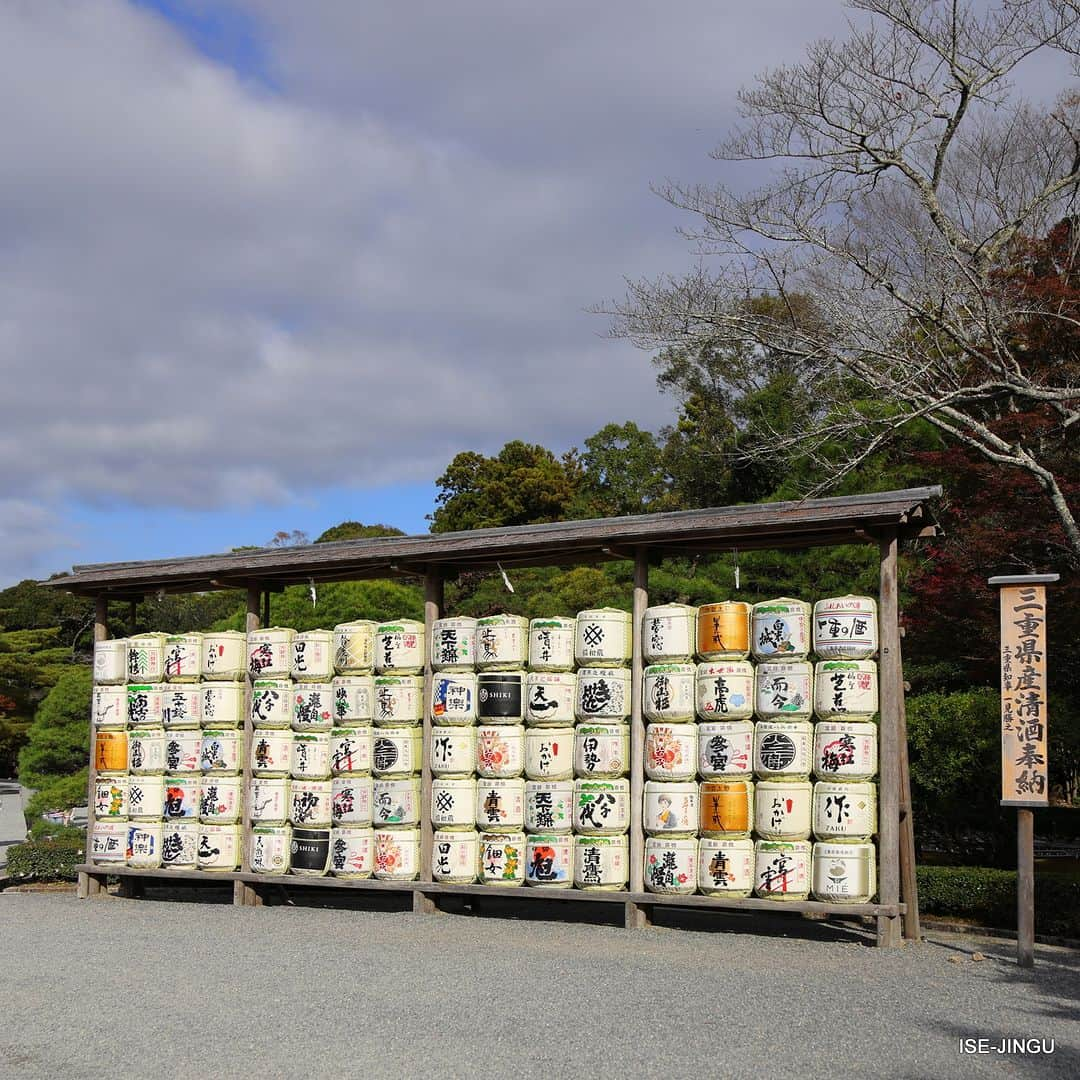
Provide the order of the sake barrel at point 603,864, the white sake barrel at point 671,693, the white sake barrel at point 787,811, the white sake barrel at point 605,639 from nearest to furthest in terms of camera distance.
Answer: the white sake barrel at point 787,811, the white sake barrel at point 671,693, the sake barrel at point 603,864, the white sake barrel at point 605,639

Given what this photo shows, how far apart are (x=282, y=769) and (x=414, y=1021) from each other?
5047mm

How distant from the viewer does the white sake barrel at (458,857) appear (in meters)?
10.8

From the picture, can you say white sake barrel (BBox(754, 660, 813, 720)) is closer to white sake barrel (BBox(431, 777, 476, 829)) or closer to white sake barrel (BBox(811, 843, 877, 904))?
white sake barrel (BBox(811, 843, 877, 904))

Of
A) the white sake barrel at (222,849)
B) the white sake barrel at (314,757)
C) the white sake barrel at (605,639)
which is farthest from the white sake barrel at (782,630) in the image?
the white sake barrel at (222,849)

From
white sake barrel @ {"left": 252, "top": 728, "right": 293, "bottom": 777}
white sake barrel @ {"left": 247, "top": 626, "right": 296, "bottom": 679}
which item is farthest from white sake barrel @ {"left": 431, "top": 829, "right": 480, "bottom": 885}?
white sake barrel @ {"left": 247, "top": 626, "right": 296, "bottom": 679}

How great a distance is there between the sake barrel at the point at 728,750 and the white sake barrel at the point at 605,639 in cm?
99

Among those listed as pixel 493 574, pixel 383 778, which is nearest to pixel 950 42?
pixel 383 778

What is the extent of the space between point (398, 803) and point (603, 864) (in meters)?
2.00

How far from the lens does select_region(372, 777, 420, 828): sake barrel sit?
1106 cm

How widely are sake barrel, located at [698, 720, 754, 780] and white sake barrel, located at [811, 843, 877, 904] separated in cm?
91

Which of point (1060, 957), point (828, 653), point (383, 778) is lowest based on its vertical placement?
point (1060, 957)

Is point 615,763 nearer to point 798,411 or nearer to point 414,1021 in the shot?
point 414,1021

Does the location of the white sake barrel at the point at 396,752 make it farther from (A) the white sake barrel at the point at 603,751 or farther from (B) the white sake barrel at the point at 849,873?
(B) the white sake barrel at the point at 849,873

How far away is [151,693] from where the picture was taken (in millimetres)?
12297
